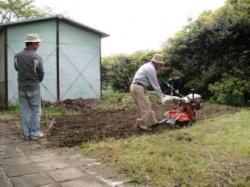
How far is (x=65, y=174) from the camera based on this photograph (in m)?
4.32

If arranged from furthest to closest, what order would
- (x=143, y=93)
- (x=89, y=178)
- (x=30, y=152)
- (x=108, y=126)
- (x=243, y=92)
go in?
1. (x=243, y=92)
2. (x=108, y=126)
3. (x=143, y=93)
4. (x=30, y=152)
5. (x=89, y=178)

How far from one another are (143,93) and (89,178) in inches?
128

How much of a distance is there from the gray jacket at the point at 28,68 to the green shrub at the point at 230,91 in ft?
23.0

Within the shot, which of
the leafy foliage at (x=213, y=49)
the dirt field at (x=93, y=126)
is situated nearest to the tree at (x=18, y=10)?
the leafy foliage at (x=213, y=49)

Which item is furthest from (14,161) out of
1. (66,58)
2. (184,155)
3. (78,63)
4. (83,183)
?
(78,63)

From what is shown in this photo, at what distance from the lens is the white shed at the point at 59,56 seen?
1260 cm

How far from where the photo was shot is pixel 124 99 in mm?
13258

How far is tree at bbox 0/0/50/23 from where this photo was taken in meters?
31.7

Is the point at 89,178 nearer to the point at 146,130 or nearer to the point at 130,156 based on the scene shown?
the point at 130,156

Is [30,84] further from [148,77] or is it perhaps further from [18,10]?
[18,10]

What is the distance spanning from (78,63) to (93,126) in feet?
22.6

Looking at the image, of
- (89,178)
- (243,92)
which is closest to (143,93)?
(89,178)

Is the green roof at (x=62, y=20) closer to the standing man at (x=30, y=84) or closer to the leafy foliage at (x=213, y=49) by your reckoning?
the leafy foliage at (x=213, y=49)

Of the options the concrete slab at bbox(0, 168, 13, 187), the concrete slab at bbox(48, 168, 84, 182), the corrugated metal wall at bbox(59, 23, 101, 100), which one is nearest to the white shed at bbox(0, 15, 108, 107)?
the corrugated metal wall at bbox(59, 23, 101, 100)
